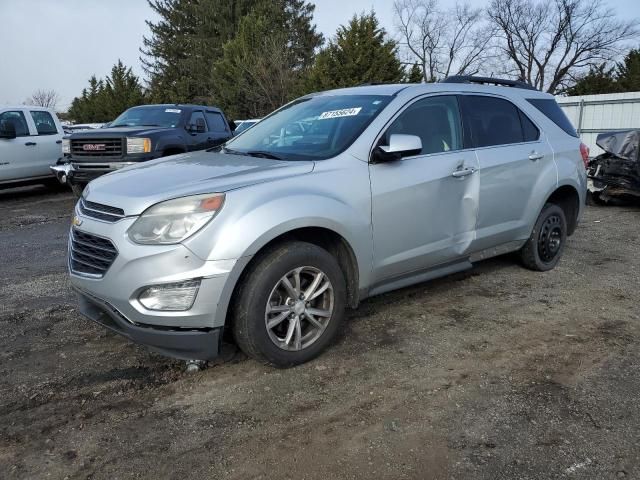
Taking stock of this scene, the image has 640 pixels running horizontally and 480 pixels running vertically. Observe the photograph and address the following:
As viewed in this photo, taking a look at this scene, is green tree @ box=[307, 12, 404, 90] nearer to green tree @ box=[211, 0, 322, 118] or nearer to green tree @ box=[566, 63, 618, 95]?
green tree @ box=[211, 0, 322, 118]

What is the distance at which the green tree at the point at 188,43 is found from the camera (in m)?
43.6

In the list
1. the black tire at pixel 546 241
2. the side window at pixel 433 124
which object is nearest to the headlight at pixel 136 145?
the side window at pixel 433 124

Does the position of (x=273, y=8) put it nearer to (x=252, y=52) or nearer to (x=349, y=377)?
(x=252, y=52)

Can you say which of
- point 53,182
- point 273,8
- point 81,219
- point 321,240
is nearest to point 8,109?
point 53,182

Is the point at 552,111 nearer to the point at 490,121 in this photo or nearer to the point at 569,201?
the point at 569,201

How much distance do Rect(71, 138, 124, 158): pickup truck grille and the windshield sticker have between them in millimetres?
5977

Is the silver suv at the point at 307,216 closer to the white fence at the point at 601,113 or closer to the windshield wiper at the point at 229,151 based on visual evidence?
the windshield wiper at the point at 229,151

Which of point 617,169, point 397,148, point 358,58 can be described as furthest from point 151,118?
point 358,58

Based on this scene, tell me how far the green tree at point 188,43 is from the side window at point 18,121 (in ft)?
107

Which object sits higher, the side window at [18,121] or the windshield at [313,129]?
the side window at [18,121]

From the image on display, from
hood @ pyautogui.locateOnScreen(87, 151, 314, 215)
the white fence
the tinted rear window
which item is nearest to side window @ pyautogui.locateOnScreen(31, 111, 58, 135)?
hood @ pyautogui.locateOnScreen(87, 151, 314, 215)

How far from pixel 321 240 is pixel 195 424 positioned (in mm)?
1360

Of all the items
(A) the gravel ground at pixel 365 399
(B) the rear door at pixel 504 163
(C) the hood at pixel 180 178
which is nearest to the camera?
(A) the gravel ground at pixel 365 399

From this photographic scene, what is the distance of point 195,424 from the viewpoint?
113 inches
